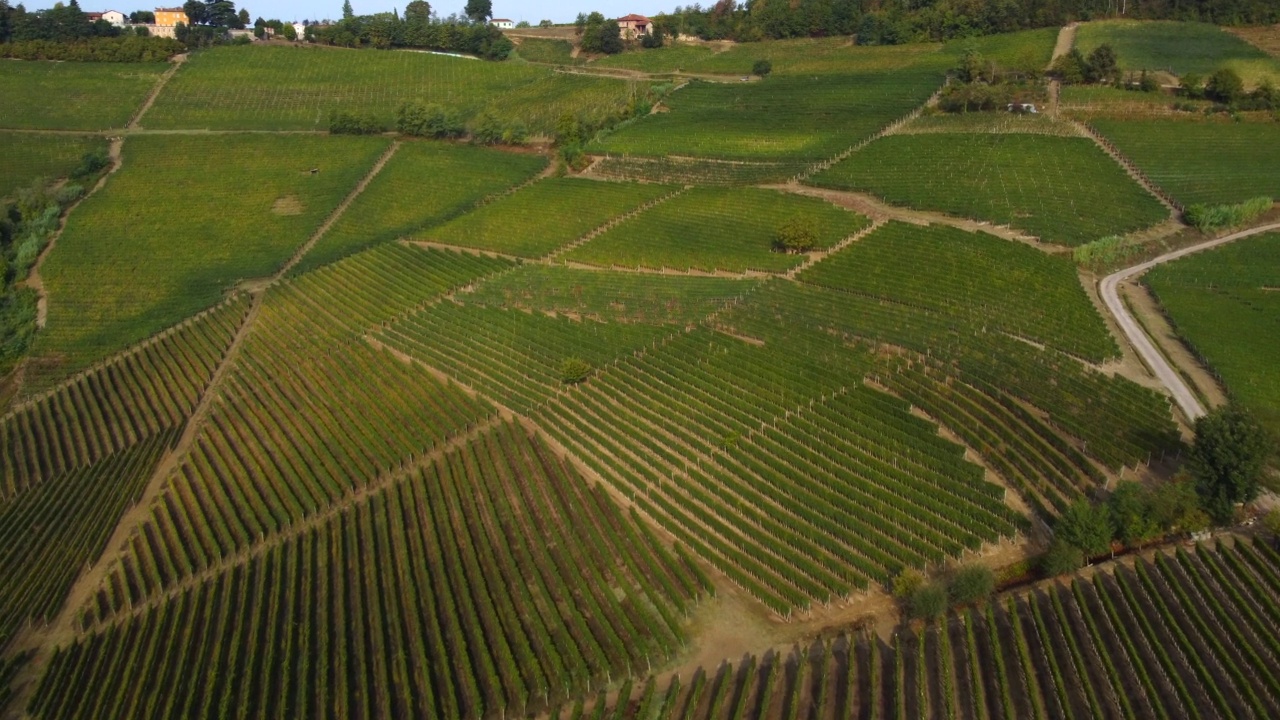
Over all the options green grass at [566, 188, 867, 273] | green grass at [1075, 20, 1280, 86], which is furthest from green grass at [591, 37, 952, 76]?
green grass at [566, 188, 867, 273]

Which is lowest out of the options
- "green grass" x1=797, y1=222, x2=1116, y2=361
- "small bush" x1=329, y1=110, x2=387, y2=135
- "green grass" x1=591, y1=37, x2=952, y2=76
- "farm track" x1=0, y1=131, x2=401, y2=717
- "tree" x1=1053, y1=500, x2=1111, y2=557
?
"farm track" x1=0, y1=131, x2=401, y2=717

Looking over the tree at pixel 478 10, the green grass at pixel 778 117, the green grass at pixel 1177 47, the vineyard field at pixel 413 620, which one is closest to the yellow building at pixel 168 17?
the tree at pixel 478 10

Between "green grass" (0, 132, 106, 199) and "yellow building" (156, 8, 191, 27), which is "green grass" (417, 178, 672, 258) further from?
"yellow building" (156, 8, 191, 27)

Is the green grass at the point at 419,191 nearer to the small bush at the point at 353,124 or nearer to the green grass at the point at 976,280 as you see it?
the small bush at the point at 353,124

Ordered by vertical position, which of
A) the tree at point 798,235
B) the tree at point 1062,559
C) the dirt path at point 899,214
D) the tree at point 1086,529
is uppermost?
the dirt path at point 899,214

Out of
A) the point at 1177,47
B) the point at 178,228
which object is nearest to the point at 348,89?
the point at 178,228

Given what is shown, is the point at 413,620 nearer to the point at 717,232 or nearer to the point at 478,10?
the point at 717,232

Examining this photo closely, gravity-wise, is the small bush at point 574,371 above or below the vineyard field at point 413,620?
above
